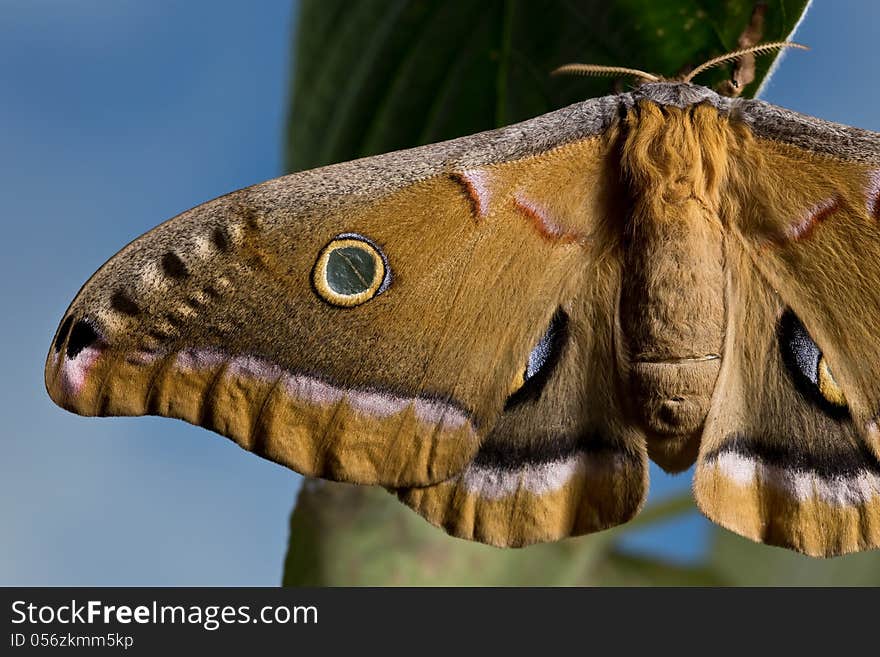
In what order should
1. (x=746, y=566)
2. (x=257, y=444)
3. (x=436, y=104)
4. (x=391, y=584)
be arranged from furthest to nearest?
(x=746, y=566), (x=391, y=584), (x=436, y=104), (x=257, y=444)

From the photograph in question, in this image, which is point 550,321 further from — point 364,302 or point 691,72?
point 691,72

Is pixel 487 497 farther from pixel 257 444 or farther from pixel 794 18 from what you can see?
pixel 794 18

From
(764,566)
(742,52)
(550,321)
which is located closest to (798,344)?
(550,321)

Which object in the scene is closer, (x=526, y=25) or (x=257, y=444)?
(x=257, y=444)

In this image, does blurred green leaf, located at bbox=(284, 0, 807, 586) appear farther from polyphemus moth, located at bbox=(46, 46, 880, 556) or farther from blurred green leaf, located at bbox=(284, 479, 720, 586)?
polyphemus moth, located at bbox=(46, 46, 880, 556)
